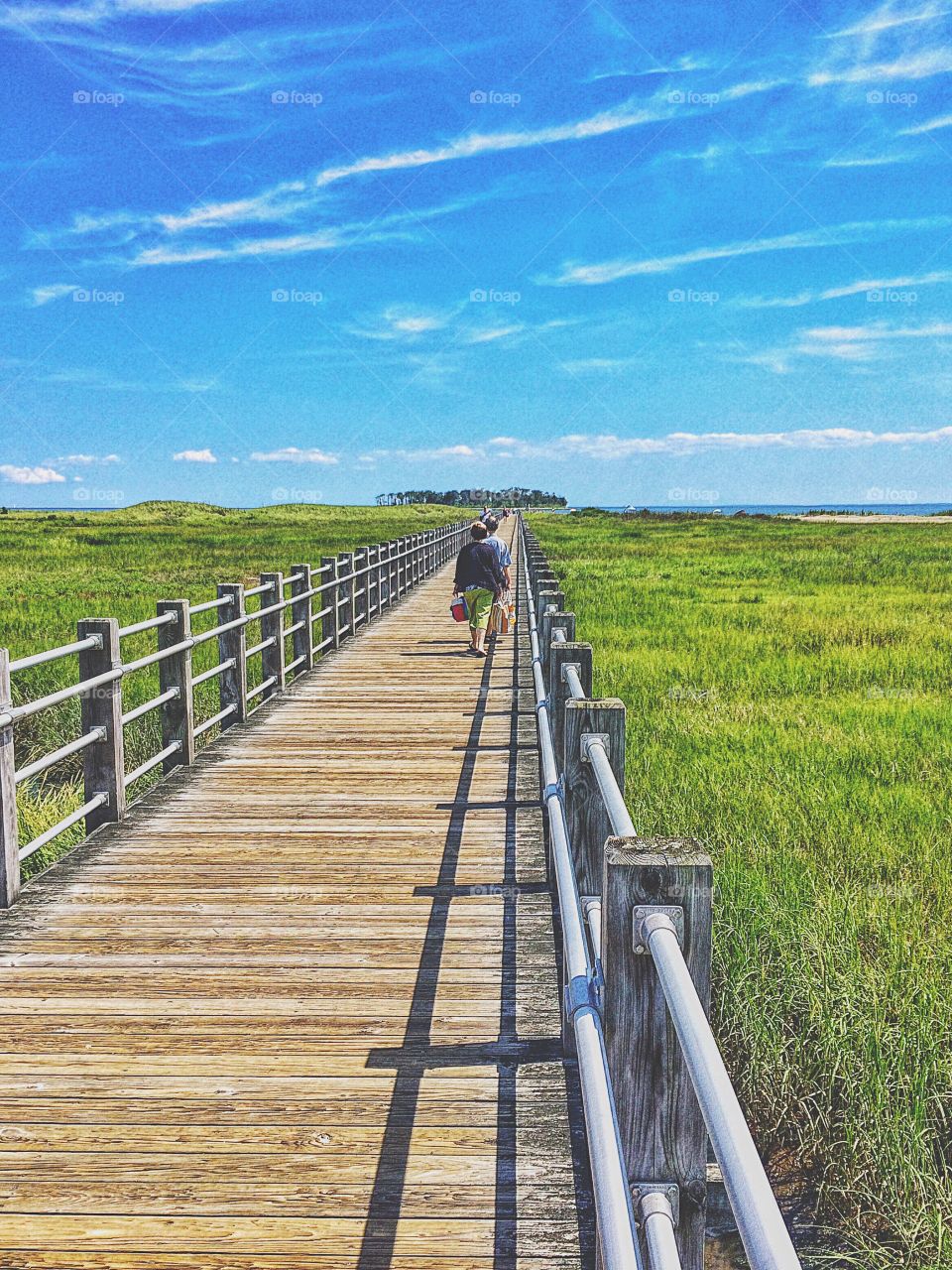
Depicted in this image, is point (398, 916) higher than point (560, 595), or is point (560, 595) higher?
point (560, 595)

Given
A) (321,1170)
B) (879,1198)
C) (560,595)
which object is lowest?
(879,1198)

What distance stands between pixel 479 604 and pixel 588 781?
9.32 meters

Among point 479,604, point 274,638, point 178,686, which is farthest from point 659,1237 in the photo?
point 479,604

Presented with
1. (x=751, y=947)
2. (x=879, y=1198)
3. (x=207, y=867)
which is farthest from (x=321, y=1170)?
(x=207, y=867)

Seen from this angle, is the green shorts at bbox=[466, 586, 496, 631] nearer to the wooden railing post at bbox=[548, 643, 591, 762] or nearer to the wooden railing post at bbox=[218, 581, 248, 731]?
the wooden railing post at bbox=[218, 581, 248, 731]

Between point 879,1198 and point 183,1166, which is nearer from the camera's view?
point 183,1166

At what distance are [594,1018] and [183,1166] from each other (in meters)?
1.38

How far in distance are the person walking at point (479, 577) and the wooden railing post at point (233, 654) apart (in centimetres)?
357

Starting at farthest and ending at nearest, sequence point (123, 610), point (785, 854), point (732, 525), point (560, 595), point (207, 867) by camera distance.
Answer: point (732, 525) → point (123, 610) → point (560, 595) → point (785, 854) → point (207, 867)

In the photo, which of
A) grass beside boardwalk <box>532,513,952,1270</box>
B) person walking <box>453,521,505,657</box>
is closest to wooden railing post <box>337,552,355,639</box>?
person walking <box>453,521,505,657</box>

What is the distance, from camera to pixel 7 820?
5.14m

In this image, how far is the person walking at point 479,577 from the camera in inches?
509

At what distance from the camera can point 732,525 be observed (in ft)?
248

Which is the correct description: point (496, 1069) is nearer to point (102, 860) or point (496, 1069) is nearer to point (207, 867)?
point (207, 867)
